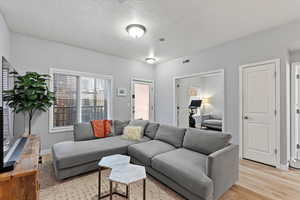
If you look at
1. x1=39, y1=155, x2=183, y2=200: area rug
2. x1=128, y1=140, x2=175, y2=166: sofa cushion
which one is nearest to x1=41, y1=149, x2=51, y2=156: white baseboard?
x1=39, y1=155, x2=183, y2=200: area rug

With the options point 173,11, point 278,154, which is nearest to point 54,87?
point 173,11

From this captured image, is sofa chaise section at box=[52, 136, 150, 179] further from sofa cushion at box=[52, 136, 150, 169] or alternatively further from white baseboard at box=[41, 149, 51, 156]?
white baseboard at box=[41, 149, 51, 156]

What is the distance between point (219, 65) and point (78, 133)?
12.8 ft

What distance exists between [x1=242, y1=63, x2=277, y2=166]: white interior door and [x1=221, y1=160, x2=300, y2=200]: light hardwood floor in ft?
1.18

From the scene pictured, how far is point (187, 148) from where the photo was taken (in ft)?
8.47

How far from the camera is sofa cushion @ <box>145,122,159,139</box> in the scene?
10.9 ft

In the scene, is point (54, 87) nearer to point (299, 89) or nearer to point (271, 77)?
point (271, 77)

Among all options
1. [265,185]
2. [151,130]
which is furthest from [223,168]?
[151,130]

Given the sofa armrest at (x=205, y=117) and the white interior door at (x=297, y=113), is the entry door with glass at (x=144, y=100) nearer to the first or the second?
the sofa armrest at (x=205, y=117)

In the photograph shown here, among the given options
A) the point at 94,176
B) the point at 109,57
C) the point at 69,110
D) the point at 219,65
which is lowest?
the point at 94,176

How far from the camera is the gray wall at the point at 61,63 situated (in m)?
3.29

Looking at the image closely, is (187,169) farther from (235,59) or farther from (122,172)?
(235,59)

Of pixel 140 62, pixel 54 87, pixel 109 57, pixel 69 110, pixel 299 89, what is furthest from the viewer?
pixel 140 62

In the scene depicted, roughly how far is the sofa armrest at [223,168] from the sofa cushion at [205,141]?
149 millimetres
